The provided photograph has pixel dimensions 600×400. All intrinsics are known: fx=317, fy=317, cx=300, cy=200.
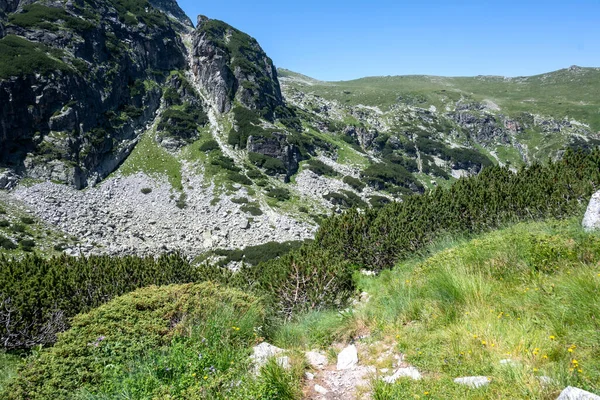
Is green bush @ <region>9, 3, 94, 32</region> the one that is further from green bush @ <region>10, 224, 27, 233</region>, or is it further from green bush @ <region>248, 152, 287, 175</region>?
green bush @ <region>10, 224, 27, 233</region>

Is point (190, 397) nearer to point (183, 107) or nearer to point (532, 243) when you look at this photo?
point (532, 243)

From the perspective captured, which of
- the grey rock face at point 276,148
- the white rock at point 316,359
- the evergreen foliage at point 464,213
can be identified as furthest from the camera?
the grey rock face at point 276,148

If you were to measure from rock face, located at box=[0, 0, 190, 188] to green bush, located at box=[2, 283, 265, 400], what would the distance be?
50.2 meters

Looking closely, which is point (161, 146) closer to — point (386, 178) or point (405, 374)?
point (386, 178)

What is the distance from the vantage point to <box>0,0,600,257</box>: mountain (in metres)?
41.8

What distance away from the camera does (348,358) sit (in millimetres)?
4605

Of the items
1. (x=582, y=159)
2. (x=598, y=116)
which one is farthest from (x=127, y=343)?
(x=598, y=116)

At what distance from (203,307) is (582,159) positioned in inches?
726

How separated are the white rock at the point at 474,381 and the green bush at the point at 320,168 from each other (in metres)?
60.5

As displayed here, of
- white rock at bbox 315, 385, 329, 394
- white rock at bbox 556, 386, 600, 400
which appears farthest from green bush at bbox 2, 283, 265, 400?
white rock at bbox 556, 386, 600, 400

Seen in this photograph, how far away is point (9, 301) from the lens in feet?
32.8

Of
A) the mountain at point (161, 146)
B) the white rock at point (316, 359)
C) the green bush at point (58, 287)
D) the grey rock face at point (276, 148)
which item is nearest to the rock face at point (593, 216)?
the white rock at point (316, 359)

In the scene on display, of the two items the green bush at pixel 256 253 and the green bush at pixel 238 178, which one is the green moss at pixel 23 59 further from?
the green bush at pixel 256 253

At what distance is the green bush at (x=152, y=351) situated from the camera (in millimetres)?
3932
